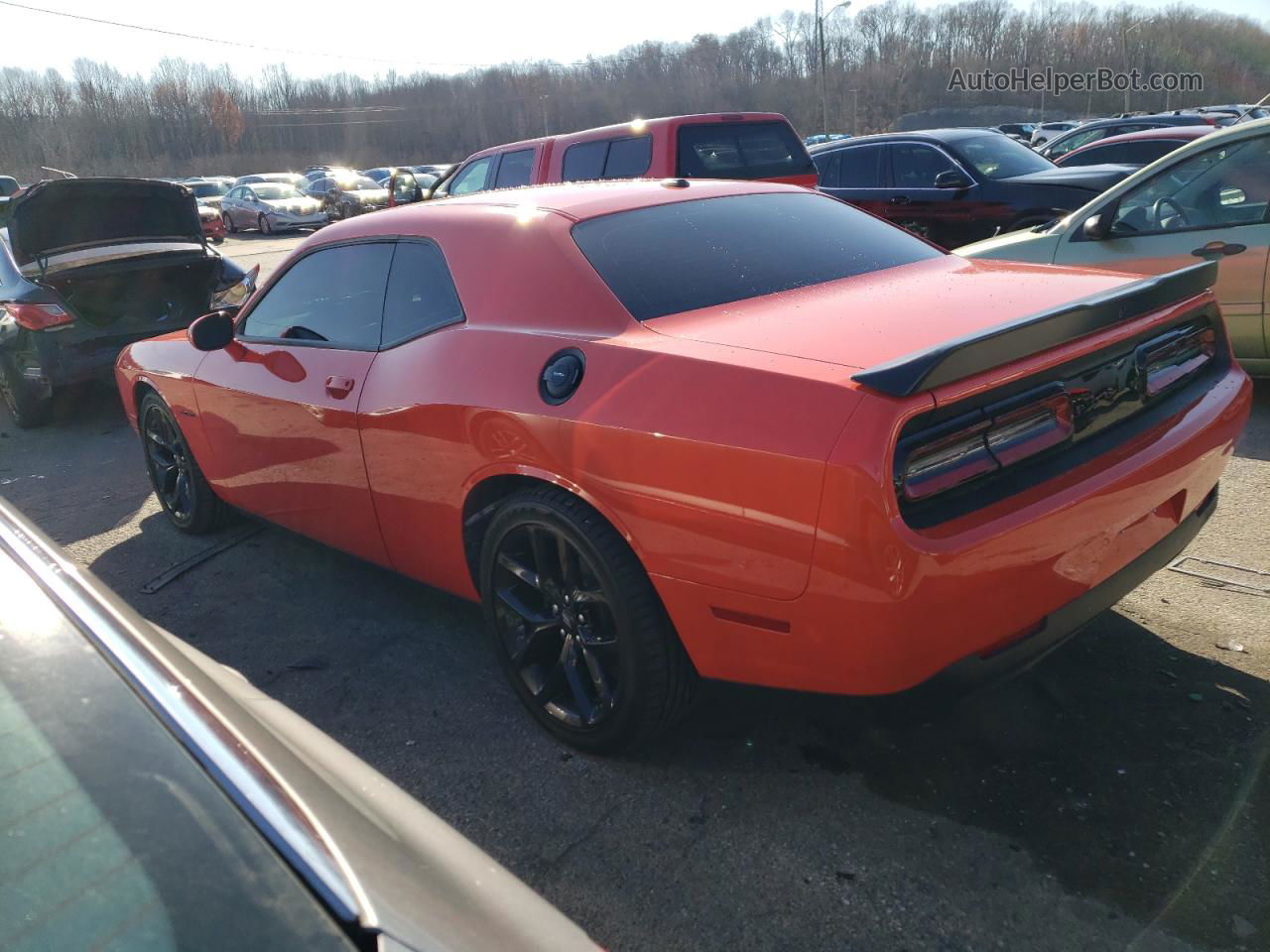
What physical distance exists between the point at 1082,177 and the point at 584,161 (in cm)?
460

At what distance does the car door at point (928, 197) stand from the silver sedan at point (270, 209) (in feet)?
69.1

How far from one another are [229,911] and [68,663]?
0.47 metres

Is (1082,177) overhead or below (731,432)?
overhead

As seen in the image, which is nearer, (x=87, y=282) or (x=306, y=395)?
(x=306, y=395)

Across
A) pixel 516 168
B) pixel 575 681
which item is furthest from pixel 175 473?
pixel 516 168

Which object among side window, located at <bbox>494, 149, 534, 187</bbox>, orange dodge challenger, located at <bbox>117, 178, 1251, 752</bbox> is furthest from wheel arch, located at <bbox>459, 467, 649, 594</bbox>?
side window, located at <bbox>494, 149, 534, 187</bbox>

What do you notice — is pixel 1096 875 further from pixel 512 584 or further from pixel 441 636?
pixel 441 636

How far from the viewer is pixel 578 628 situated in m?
2.74

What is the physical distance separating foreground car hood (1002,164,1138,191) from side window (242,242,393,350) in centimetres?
710

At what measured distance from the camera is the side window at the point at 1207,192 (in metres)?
5.39

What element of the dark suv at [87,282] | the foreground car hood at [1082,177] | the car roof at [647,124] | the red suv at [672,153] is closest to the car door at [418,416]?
the dark suv at [87,282]

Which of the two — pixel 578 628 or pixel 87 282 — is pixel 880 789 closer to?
pixel 578 628

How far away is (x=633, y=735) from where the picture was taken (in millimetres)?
2631

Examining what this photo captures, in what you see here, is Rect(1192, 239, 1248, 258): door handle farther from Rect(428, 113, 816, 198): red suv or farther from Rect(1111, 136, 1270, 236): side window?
Rect(428, 113, 816, 198): red suv
